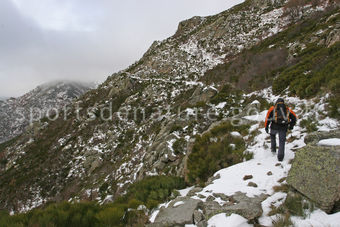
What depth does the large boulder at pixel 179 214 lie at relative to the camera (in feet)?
9.86

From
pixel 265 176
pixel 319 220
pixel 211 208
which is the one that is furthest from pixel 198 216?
pixel 265 176

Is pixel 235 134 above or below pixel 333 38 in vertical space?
below

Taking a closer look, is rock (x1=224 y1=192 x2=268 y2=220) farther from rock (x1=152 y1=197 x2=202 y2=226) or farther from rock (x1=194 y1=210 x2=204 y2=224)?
rock (x1=152 y1=197 x2=202 y2=226)

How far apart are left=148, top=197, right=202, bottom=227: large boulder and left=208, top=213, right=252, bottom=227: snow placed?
392 millimetres

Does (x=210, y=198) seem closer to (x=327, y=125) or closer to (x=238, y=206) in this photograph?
(x=238, y=206)

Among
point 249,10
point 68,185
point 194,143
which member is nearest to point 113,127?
point 68,185

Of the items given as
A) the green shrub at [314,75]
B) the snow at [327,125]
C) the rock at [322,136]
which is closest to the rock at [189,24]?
the green shrub at [314,75]

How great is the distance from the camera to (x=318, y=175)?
8.79ft

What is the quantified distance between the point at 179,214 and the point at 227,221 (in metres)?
0.92

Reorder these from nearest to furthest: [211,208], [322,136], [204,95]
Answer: [211,208]
[322,136]
[204,95]

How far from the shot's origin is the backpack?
14.9ft

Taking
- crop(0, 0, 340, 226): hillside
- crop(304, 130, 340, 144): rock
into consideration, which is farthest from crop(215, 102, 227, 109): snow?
crop(304, 130, 340, 144): rock

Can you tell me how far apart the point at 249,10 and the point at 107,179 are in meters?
41.4

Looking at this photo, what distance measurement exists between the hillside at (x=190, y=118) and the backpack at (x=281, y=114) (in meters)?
0.86
